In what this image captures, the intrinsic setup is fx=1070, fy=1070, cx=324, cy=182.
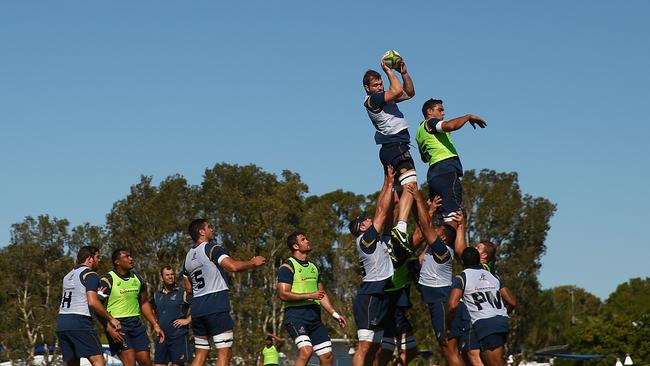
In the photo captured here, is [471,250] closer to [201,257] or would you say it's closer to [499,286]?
[499,286]

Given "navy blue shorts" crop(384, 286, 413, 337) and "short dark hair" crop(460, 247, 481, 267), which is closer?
"short dark hair" crop(460, 247, 481, 267)

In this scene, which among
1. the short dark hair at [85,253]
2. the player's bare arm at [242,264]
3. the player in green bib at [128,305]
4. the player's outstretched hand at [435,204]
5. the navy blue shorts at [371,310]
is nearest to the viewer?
the player's bare arm at [242,264]

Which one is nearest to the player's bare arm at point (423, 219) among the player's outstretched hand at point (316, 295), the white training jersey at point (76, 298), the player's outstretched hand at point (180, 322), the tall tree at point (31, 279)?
the player's outstretched hand at point (316, 295)

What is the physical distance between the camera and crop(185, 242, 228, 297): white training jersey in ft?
56.8

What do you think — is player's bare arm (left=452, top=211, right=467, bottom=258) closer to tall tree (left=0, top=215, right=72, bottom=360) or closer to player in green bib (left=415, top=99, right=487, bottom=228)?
player in green bib (left=415, top=99, right=487, bottom=228)

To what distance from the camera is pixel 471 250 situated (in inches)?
647

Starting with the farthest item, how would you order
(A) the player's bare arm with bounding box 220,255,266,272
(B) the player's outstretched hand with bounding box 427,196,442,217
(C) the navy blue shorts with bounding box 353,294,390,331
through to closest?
(B) the player's outstretched hand with bounding box 427,196,442,217
(C) the navy blue shorts with bounding box 353,294,390,331
(A) the player's bare arm with bounding box 220,255,266,272

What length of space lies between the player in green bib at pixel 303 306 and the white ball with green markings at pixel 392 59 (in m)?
3.68

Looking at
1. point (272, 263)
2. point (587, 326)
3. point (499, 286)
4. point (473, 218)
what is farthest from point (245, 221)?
point (499, 286)

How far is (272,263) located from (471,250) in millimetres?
61612

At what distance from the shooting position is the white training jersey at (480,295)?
16.3 metres

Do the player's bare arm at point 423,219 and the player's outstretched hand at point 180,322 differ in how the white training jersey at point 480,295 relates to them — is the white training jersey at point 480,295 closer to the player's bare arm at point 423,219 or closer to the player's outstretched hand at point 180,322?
the player's bare arm at point 423,219

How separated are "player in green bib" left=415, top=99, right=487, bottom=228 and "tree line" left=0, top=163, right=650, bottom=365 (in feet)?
181

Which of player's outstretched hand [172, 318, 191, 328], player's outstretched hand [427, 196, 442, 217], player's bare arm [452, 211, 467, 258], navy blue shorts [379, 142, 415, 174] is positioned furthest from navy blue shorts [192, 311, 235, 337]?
player's bare arm [452, 211, 467, 258]
